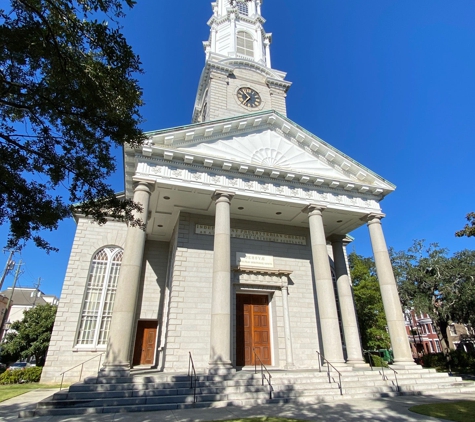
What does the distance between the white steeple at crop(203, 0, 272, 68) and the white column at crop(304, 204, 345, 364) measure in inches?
726

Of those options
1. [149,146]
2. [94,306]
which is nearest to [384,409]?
[149,146]

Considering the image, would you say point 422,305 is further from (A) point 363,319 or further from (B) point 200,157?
(B) point 200,157

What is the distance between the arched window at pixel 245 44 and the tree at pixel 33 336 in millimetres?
28944

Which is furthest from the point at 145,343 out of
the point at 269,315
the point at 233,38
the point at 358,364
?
the point at 233,38

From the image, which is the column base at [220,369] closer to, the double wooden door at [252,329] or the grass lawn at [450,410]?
the double wooden door at [252,329]

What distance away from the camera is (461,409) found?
7777 mm

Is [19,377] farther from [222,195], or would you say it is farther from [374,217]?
[374,217]

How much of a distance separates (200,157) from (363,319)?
2522cm

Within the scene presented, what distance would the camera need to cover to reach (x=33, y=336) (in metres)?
27.2

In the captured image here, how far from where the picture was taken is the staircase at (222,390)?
8.20 metres

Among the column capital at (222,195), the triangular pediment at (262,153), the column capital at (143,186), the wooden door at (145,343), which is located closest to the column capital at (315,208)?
the triangular pediment at (262,153)

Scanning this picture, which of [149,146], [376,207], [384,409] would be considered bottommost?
[384,409]

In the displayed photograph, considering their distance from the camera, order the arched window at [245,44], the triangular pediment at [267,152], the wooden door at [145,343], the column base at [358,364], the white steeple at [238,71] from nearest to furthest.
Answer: the column base at [358,364] → the triangular pediment at [267,152] → the wooden door at [145,343] → the white steeple at [238,71] → the arched window at [245,44]

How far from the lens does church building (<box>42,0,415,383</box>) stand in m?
13.7
